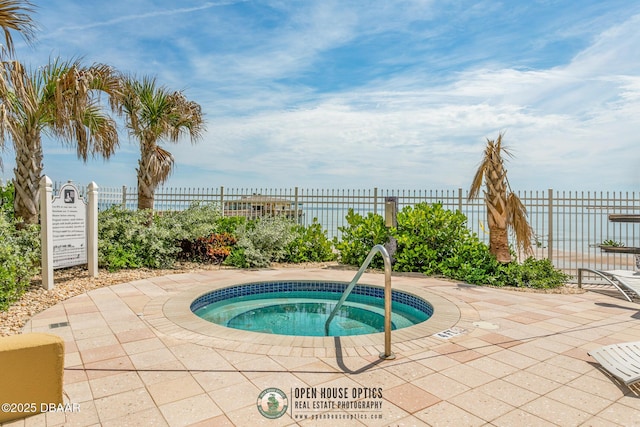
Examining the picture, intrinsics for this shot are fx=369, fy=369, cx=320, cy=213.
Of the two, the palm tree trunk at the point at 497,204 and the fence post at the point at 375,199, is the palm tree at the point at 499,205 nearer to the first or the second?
the palm tree trunk at the point at 497,204

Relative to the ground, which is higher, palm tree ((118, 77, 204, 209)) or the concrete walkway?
palm tree ((118, 77, 204, 209))

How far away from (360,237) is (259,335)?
18.5 feet

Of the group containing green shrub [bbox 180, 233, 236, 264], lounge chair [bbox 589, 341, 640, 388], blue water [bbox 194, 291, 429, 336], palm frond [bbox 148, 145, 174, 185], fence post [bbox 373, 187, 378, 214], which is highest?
palm frond [bbox 148, 145, 174, 185]

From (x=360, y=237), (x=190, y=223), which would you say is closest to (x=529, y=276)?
(x=360, y=237)

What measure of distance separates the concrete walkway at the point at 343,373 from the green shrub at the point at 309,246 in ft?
16.8

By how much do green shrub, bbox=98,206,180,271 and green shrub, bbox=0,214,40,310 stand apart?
49.8 inches

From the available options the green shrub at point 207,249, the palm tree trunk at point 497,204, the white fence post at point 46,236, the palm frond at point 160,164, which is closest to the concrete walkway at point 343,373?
the white fence post at point 46,236

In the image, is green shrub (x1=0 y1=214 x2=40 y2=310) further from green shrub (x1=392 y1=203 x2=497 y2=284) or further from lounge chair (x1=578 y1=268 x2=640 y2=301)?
lounge chair (x1=578 y1=268 x2=640 y2=301)

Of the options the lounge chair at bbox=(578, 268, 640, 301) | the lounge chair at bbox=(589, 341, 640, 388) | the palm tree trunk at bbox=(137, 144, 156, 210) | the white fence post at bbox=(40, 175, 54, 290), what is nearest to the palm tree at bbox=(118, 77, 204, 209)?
the palm tree trunk at bbox=(137, 144, 156, 210)

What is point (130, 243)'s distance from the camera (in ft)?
27.5

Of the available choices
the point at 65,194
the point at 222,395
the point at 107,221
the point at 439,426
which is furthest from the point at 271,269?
the point at 439,426

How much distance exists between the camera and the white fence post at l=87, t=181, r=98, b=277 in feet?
23.6

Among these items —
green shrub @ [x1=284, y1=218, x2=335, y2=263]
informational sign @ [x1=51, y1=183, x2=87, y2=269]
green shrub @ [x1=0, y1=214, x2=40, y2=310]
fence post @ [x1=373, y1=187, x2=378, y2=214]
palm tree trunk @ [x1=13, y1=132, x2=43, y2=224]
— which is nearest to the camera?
green shrub @ [x1=0, y1=214, x2=40, y2=310]

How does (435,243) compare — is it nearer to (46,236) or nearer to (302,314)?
(302,314)
